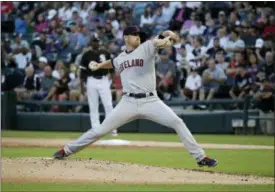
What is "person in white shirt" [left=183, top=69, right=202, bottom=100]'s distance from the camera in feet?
61.0

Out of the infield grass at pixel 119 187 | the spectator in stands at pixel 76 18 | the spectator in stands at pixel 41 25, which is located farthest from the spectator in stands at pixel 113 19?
the infield grass at pixel 119 187

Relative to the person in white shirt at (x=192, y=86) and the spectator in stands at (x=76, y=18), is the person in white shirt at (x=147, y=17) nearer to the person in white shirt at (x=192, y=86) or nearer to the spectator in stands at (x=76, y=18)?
Answer: the spectator in stands at (x=76, y=18)

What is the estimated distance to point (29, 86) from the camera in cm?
2098

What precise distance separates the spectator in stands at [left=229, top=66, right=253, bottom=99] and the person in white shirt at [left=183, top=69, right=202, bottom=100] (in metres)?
0.88

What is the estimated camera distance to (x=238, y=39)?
18766mm

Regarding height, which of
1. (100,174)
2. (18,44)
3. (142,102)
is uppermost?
(18,44)

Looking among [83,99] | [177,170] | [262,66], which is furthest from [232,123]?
[177,170]

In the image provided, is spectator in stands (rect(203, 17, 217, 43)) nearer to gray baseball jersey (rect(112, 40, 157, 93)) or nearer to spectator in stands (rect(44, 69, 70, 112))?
spectator in stands (rect(44, 69, 70, 112))

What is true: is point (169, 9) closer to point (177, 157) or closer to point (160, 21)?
point (160, 21)

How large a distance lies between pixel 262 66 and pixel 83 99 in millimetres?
5048

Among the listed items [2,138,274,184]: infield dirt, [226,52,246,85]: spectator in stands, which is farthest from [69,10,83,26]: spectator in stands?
[2,138,274,184]: infield dirt

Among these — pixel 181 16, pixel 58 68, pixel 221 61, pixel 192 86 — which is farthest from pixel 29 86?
pixel 221 61

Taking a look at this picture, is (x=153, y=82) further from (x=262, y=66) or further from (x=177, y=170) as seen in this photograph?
(x=262, y=66)

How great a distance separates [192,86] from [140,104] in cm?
956
